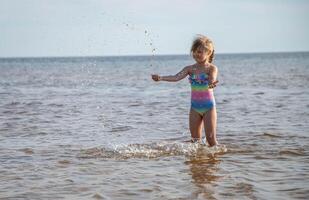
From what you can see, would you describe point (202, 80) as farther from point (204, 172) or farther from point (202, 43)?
point (204, 172)

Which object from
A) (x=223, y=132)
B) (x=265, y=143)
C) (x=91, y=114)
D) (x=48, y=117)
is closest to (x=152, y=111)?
(x=91, y=114)

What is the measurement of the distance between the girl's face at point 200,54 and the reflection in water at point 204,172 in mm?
1406

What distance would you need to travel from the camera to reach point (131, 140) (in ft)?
29.1

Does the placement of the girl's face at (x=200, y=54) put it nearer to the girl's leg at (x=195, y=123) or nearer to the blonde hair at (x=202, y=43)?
the blonde hair at (x=202, y=43)

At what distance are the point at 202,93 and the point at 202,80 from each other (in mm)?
205

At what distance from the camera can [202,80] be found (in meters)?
7.24

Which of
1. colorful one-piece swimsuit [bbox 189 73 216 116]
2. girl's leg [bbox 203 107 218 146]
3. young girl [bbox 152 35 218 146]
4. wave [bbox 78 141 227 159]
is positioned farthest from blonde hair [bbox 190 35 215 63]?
wave [bbox 78 141 227 159]

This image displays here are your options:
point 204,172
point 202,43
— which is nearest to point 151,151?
point 204,172

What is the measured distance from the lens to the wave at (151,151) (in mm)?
7242

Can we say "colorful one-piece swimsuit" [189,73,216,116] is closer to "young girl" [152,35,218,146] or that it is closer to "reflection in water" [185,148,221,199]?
"young girl" [152,35,218,146]

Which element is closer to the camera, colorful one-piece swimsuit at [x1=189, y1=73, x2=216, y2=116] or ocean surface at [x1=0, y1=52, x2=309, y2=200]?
ocean surface at [x1=0, y1=52, x2=309, y2=200]

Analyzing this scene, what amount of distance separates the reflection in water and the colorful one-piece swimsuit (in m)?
0.69

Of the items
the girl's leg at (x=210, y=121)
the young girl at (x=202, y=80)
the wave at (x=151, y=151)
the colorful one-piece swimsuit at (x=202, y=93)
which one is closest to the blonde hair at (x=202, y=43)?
the young girl at (x=202, y=80)

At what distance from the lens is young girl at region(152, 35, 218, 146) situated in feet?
23.5
